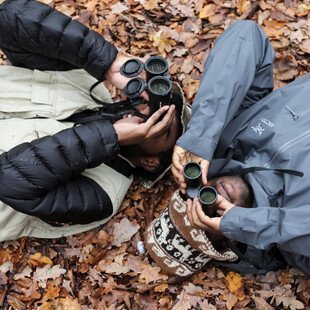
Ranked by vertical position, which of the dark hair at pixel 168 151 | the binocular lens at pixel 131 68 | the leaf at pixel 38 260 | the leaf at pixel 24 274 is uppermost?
the binocular lens at pixel 131 68

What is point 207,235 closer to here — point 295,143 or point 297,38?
point 295,143

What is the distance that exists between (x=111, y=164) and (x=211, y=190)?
4.65ft

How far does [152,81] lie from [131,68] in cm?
53

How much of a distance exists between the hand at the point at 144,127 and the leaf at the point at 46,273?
1.53m

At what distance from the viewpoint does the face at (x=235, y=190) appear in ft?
13.8

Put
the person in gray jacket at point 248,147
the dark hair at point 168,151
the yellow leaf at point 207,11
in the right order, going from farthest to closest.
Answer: the yellow leaf at point 207,11
the dark hair at point 168,151
the person in gray jacket at point 248,147


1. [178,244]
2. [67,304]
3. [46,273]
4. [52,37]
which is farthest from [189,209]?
[52,37]

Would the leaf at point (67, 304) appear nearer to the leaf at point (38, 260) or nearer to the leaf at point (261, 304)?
the leaf at point (38, 260)

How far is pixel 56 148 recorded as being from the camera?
4.46 metres

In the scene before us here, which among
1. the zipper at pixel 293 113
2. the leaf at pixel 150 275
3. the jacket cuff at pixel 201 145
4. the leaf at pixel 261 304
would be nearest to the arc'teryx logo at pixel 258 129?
the zipper at pixel 293 113

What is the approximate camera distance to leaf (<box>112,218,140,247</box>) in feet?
17.2

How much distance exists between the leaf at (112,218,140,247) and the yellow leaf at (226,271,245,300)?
110 centimetres

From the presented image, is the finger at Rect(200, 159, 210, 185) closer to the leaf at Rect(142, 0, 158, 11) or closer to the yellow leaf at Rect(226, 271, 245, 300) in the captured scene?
the yellow leaf at Rect(226, 271, 245, 300)

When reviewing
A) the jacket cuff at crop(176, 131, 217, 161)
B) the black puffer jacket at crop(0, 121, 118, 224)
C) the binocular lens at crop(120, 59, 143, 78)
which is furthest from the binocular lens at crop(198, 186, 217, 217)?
the binocular lens at crop(120, 59, 143, 78)
